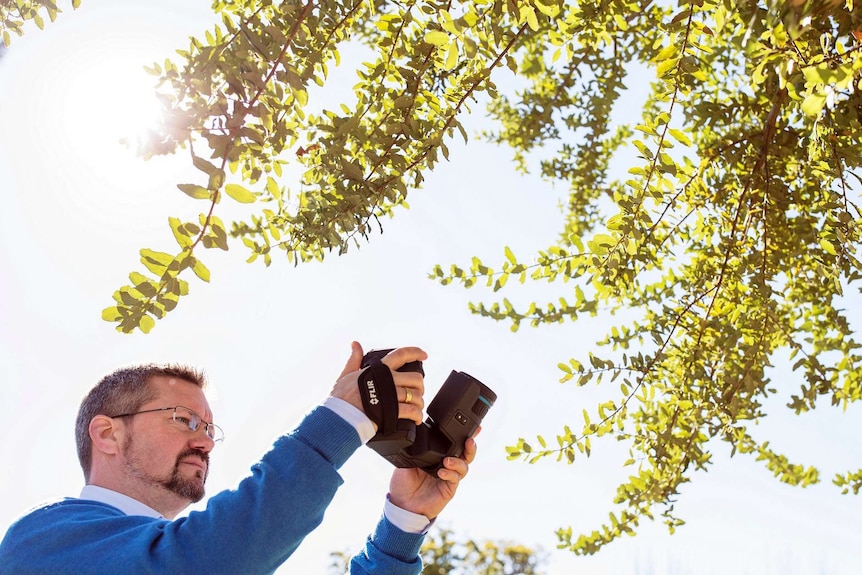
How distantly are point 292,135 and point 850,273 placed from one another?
1.79 m

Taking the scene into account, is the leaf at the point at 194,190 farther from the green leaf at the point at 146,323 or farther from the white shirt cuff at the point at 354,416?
the white shirt cuff at the point at 354,416

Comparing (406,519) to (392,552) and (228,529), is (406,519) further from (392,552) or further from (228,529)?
(228,529)

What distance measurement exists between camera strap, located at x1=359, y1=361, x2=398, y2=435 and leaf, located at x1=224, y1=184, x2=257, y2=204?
1.30 feet

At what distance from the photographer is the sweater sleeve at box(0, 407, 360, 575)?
4.67ft

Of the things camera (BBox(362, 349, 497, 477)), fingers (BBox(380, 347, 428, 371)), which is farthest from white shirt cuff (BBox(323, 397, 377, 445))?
camera (BBox(362, 349, 497, 477))

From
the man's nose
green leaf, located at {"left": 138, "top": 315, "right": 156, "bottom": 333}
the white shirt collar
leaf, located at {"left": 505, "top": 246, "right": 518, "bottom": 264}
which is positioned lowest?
the white shirt collar

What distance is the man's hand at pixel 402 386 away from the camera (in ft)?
5.24

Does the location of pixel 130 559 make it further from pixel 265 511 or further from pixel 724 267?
pixel 724 267

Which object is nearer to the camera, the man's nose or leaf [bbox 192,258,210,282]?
leaf [bbox 192,258,210,282]

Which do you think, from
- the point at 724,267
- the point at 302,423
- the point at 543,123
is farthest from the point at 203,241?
the point at 543,123

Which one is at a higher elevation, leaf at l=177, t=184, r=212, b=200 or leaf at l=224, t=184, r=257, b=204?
leaf at l=224, t=184, r=257, b=204

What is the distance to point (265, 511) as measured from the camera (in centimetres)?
143

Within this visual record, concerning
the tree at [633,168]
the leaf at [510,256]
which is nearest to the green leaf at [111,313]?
the tree at [633,168]

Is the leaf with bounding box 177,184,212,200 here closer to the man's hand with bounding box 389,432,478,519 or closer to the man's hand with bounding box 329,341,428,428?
the man's hand with bounding box 329,341,428,428
